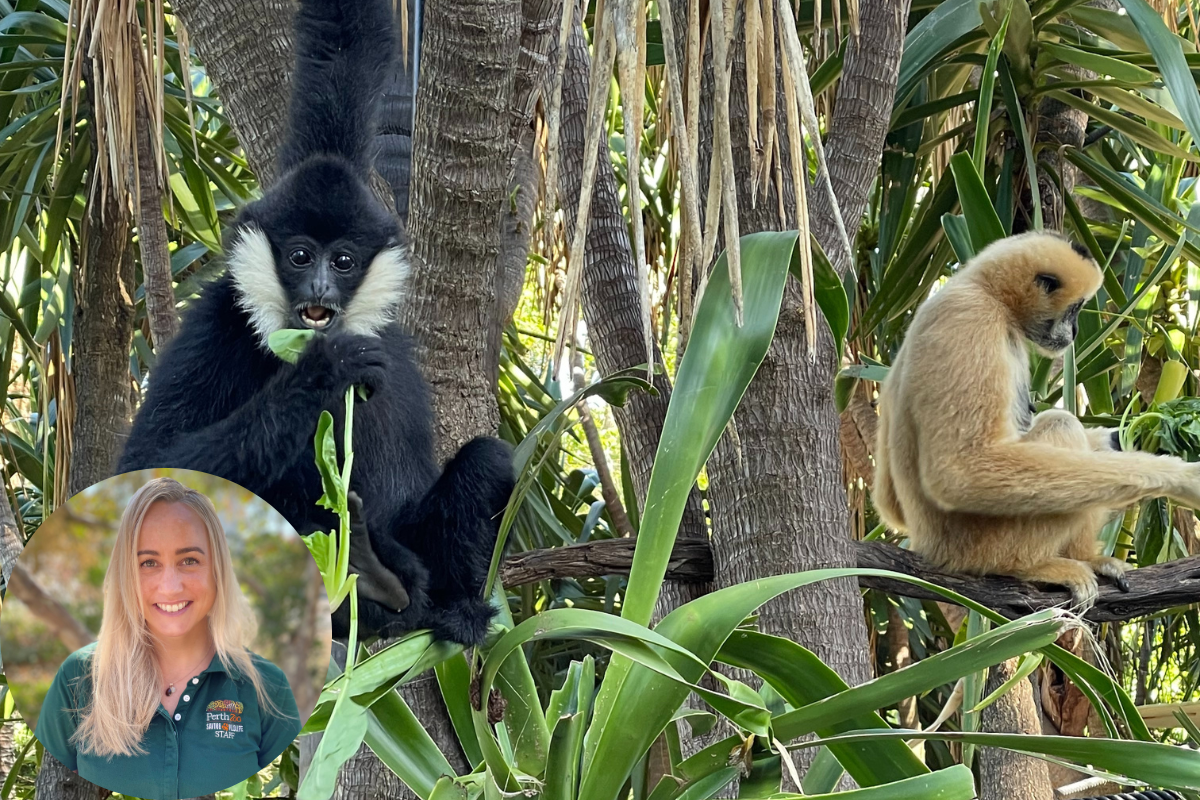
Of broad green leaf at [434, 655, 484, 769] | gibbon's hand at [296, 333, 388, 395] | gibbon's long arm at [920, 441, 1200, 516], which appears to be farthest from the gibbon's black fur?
gibbon's long arm at [920, 441, 1200, 516]

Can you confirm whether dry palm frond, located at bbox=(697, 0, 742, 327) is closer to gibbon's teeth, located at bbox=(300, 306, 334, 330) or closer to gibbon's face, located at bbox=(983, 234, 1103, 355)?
gibbon's teeth, located at bbox=(300, 306, 334, 330)

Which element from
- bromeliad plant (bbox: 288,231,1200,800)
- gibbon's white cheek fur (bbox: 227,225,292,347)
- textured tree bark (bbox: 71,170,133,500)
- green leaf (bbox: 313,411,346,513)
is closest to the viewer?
green leaf (bbox: 313,411,346,513)

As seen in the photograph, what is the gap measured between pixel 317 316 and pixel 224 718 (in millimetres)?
1034

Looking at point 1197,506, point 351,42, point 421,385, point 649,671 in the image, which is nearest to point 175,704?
point 649,671

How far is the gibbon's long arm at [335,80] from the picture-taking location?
1.76 m

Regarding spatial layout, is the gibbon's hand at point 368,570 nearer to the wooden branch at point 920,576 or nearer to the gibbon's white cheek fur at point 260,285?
the gibbon's white cheek fur at point 260,285

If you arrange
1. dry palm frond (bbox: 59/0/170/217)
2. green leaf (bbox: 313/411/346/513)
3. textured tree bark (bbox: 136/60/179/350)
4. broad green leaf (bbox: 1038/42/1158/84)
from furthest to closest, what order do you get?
broad green leaf (bbox: 1038/42/1158/84) < textured tree bark (bbox: 136/60/179/350) < dry palm frond (bbox: 59/0/170/217) < green leaf (bbox: 313/411/346/513)

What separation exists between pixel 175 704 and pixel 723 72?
0.80 meters

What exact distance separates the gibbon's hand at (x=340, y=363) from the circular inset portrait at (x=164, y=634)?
762 mm

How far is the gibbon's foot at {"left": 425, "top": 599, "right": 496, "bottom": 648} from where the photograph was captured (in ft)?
4.46

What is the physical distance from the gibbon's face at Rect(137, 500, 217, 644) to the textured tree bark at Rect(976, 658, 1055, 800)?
8.67 ft

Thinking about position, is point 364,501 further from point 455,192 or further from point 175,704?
point 175,704

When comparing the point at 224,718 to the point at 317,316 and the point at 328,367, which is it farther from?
the point at 317,316

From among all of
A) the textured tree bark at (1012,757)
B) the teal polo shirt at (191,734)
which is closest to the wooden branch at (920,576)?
the textured tree bark at (1012,757)
